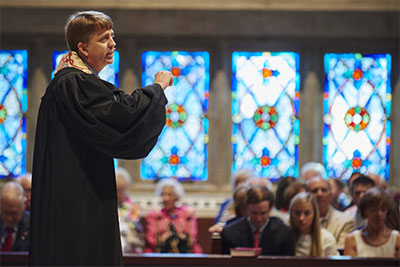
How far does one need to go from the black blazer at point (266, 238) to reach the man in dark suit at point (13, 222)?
164 centimetres

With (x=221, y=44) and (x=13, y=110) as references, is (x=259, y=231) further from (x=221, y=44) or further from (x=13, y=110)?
(x=13, y=110)

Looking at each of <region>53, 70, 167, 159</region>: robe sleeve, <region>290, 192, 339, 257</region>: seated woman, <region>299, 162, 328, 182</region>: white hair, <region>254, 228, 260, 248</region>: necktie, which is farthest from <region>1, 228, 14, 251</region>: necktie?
<region>299, 162, 328, 182</region>: white hair

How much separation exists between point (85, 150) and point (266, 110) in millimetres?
6327

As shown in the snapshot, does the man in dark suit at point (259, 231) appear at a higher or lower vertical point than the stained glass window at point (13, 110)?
lower

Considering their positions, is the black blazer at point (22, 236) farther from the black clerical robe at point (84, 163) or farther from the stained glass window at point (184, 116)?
the stained glass window at point (184, 116)

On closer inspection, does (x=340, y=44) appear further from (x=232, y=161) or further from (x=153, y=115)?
(x=153, y=115)

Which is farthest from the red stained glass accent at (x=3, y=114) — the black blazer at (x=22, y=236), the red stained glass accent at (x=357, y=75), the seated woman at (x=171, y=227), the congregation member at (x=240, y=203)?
the red stained glass accent at (x=357, y=75)

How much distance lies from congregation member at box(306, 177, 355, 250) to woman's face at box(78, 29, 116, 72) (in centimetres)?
395

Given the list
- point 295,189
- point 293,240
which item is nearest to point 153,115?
point 293,240

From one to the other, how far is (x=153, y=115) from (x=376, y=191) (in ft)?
10.2

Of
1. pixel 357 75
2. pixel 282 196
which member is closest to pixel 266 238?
pixel 282 196

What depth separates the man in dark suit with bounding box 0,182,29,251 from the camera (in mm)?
5750

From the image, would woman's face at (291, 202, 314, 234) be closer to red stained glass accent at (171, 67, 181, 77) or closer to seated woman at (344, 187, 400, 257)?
seated woman at (344, 187, 400, 257)

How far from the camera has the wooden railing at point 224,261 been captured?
475 cm
